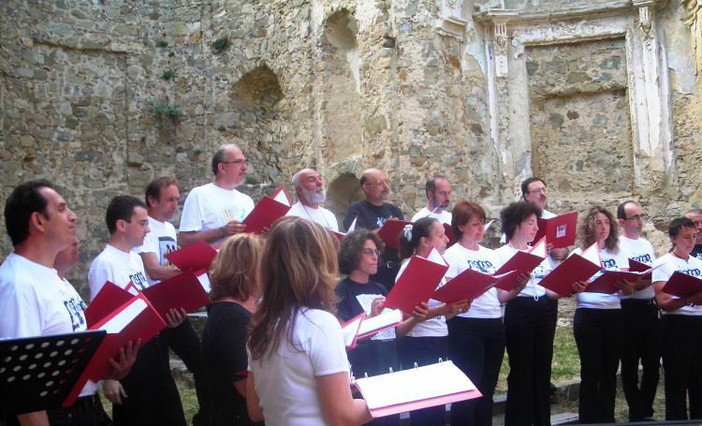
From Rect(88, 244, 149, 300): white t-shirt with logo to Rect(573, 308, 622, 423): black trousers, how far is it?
3.31 metres

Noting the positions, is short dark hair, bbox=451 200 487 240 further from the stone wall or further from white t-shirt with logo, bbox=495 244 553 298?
the stone wall

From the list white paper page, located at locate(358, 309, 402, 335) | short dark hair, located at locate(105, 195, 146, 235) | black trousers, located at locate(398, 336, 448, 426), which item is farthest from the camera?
black trousers, located at locate(398, 336, 448, 426)

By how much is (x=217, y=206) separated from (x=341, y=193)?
5.76 metres

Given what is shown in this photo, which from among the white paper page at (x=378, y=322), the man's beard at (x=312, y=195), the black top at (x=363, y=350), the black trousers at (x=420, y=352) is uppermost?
the man's beard at (x=312, y=195)

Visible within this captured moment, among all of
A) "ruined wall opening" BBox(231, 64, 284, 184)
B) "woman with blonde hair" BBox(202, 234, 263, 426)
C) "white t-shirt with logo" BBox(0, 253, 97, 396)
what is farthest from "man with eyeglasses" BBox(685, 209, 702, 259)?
"ruined wall opening" BBox(231, 64, 284, 184)

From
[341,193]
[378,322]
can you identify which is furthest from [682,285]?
[341,193]

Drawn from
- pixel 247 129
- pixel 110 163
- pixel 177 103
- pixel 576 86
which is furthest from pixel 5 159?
pixel 576 86

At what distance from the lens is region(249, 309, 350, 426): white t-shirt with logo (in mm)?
2398

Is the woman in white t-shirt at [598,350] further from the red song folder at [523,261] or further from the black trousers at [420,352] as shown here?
the black trousers at [420,352]

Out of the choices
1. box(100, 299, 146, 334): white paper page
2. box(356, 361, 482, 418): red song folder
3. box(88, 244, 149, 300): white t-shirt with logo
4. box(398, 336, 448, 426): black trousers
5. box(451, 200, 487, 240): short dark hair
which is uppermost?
box(451, 200, 487, 240): short dark hair

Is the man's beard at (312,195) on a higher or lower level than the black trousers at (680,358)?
higher

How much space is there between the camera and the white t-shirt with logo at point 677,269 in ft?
18.9

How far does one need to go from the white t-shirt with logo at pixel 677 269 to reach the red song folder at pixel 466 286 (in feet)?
5.72

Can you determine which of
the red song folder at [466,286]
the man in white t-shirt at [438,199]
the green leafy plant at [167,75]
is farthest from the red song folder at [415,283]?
the green leafy plant at [167,75]
